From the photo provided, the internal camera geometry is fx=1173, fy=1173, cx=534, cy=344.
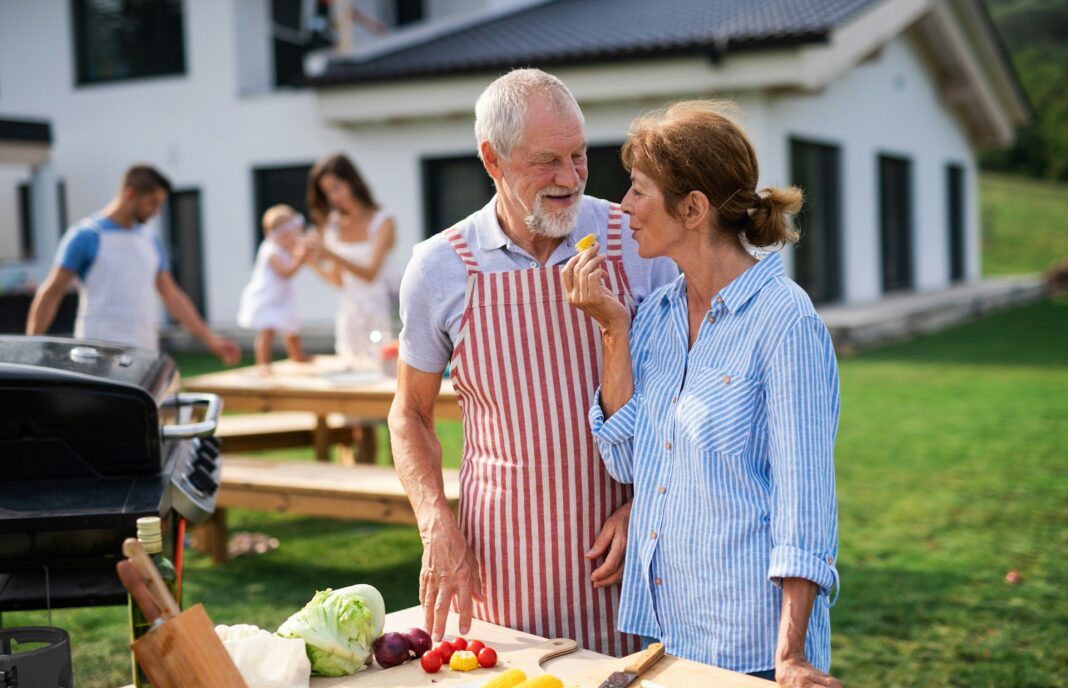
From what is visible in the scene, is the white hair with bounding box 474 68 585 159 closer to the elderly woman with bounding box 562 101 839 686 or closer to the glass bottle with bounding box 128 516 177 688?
the elderly woman with bounding box 562 101 839 686

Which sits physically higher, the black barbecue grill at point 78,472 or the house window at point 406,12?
the house window at point 406,12

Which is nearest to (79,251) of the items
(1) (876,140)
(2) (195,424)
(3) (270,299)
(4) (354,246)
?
(4) (354,246)

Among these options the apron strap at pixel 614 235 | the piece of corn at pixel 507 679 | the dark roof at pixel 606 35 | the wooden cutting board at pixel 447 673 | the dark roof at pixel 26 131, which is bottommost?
the wooden cutting board at pixel 447 673

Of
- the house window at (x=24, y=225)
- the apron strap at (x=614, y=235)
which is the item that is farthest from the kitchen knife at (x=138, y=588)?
the house window at (x=24, y=225)

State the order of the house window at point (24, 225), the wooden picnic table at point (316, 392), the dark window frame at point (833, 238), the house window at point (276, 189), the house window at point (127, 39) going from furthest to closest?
the house window at point (24, 225) → the house window at point (127, 39) → the house window at point (276, 189) → the dark window frame at point (833, 238) → the wooden picnic table at point (316, 392)

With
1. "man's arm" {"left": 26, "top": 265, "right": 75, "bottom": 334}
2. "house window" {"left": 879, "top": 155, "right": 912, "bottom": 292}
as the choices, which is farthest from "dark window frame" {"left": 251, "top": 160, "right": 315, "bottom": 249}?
"man's arm" {"left": 26, "top": 265, "right": 75, "bottom": 334}

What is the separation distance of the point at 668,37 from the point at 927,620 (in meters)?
10.8

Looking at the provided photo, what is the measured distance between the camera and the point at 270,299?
852 cm

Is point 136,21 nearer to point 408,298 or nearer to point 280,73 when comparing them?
point 280,73

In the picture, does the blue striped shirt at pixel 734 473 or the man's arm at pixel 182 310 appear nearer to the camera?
the blue striped shirt at pixel 734 473

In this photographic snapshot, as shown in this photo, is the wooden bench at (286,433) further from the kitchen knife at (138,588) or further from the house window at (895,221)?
the house window at (895,221)

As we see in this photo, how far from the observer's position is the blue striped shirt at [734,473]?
2.00 meters

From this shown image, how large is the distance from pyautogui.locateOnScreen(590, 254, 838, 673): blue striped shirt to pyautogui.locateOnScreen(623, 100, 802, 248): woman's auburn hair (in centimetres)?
8

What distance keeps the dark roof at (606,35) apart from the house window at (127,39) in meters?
3.16
